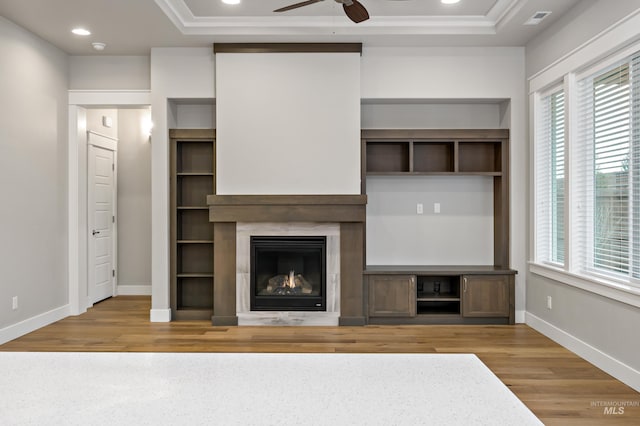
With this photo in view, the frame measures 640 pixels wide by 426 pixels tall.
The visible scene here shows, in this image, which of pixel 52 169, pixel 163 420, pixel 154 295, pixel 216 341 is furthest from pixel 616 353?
pixel 52 169

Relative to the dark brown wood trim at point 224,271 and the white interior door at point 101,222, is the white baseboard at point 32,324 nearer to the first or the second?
the white interior door at point 101,222

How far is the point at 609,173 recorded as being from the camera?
3.70 metres

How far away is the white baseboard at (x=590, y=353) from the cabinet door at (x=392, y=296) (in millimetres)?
1215

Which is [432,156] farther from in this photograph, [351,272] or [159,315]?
[159,315]

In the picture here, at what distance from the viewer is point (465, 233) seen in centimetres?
551

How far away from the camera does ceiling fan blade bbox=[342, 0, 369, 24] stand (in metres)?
3.38

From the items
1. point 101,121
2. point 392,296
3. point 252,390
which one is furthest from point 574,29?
point 101,121

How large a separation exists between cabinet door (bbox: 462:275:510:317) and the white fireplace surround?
4.43 ft

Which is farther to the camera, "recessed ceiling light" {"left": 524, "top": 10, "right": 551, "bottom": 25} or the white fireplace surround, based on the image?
the white fireplace surround

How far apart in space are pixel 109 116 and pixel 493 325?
5368 mm

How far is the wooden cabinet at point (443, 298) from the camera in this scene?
5020 millimetres

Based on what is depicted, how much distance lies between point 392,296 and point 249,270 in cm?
Result: 150

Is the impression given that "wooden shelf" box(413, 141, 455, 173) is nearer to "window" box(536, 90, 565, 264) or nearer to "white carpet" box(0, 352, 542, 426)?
"window" box(536, 90, 565, 264)

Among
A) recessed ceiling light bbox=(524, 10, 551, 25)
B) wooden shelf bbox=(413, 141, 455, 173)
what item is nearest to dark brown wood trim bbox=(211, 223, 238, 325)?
wooden shelf bbox=(413, 141, 455, 173)
